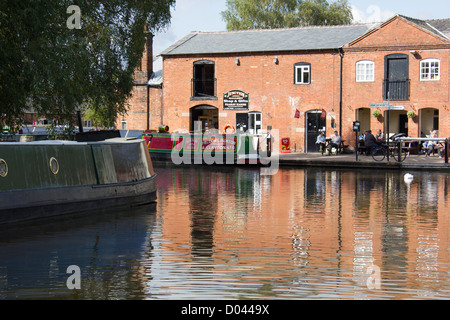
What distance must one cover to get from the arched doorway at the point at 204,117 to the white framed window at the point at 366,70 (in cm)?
854

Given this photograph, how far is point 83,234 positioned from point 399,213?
20.4ft

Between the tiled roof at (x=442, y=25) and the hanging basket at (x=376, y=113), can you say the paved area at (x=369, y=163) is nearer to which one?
the hanging basket at (x=376, y=113)

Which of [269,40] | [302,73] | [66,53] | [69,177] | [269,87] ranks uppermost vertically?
[269,40]

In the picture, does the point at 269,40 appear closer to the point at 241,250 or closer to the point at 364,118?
the point at 364,118

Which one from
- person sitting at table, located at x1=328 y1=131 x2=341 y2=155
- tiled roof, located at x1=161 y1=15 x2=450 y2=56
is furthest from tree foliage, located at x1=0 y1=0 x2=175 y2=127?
tiled roof, located at x1=161 y1=15 x2=450 y2=56

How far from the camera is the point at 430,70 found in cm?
3209

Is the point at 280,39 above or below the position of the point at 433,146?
above

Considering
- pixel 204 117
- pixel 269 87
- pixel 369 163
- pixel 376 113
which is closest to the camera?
pixel 369 163

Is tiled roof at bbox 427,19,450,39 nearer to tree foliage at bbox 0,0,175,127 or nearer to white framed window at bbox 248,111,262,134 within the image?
white framed window at bbox 248,111,262,134

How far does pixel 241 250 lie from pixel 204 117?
29.5 m

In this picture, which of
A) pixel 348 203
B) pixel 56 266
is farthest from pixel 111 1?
pixel 56 266

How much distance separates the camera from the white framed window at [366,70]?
1309 inches

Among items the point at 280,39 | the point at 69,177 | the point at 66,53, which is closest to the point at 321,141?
the point at 280,39

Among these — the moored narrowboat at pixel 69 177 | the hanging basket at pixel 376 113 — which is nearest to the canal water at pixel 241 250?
the moored narrowboat at pixel 69 177
